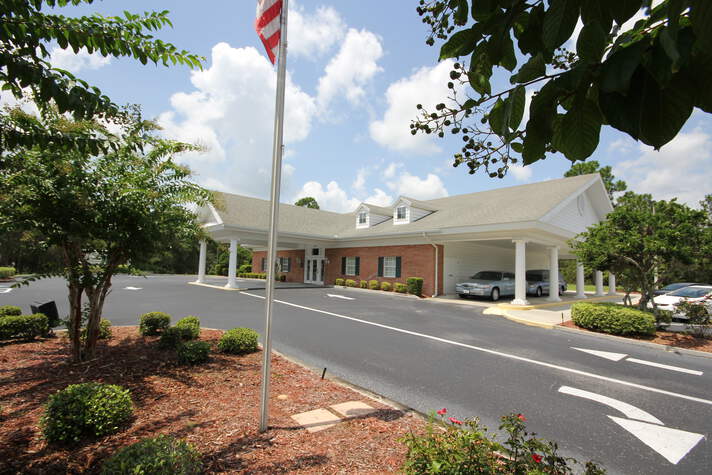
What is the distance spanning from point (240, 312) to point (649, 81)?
42.0 ft

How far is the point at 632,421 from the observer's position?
4.53 metres

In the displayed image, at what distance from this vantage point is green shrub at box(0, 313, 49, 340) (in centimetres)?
673

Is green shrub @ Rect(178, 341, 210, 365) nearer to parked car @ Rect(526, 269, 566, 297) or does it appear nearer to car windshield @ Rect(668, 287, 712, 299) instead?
car windshield @ Rect(668, 287, 712, 299)

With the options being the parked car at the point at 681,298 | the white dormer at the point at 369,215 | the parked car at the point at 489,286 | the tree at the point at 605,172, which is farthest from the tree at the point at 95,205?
the tree at the point at 605,172

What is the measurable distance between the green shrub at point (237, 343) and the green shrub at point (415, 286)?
542 inches

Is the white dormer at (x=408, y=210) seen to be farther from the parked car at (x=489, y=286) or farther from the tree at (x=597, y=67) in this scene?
the tree at (x=597, y=67)

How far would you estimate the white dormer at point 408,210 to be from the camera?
73.7 ft

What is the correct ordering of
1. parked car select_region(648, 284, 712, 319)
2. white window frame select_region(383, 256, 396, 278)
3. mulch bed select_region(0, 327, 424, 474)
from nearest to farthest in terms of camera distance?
mulch bed select_region(0, 327, 424, 474) → parked car select_region(648, 284, 712, 319) → white window frame select_region(383, 256, 396, 278)

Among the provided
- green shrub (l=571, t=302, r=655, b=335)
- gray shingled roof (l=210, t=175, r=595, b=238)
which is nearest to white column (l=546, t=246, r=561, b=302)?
gray shingled roof (l=210, t=175, r=595, b=238)

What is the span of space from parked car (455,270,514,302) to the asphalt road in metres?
6.09

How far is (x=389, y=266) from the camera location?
22125 mm

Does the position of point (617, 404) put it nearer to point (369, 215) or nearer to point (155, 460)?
point (155, 460)

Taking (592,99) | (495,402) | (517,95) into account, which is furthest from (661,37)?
(495,402)

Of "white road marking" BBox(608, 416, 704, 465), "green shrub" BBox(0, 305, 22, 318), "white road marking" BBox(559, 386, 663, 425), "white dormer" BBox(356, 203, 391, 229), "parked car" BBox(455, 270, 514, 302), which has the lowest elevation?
"white road marking" BBox(608, 416, 704, 465)
